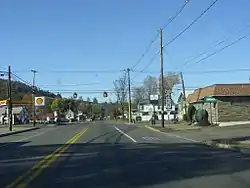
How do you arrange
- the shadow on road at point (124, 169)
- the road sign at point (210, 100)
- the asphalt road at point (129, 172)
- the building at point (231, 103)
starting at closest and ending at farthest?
1. the asphalt road at point (129, 172)
2. the shadow on road at point (124, 169)
3. the road sign at point (210, 100)
4. the building at point (231, 103)

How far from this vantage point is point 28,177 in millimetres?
13570

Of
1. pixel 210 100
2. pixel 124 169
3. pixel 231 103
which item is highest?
pixel 210 100

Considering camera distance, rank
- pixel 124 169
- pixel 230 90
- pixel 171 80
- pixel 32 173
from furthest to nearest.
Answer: pixel 171 80, pixel 230 90, pixel 124 169, pixel 32 173

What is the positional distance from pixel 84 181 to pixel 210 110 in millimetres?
46998

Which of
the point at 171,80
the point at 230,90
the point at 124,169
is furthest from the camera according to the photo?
the point at 171,80

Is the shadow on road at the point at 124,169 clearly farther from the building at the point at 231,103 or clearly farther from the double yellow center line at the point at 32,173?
the building at the point at 231,103

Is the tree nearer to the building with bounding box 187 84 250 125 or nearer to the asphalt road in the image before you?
the building with bounding box 187 84 250 125

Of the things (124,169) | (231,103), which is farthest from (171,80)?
(124,169)

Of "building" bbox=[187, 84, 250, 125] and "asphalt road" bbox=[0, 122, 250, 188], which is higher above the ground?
"building" bbox=[187, 84, 250, 125]

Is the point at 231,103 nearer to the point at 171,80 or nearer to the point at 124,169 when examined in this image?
the point at 124,169

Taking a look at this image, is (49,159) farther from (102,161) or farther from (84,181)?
(84,181)

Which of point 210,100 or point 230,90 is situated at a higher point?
point 230,90

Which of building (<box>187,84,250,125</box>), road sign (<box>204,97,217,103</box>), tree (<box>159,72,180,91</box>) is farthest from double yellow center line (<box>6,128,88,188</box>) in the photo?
tree (<box>159,72,180,91</box>)

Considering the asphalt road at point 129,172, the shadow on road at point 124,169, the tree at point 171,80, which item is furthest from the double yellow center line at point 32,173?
the tree at point 171,80
